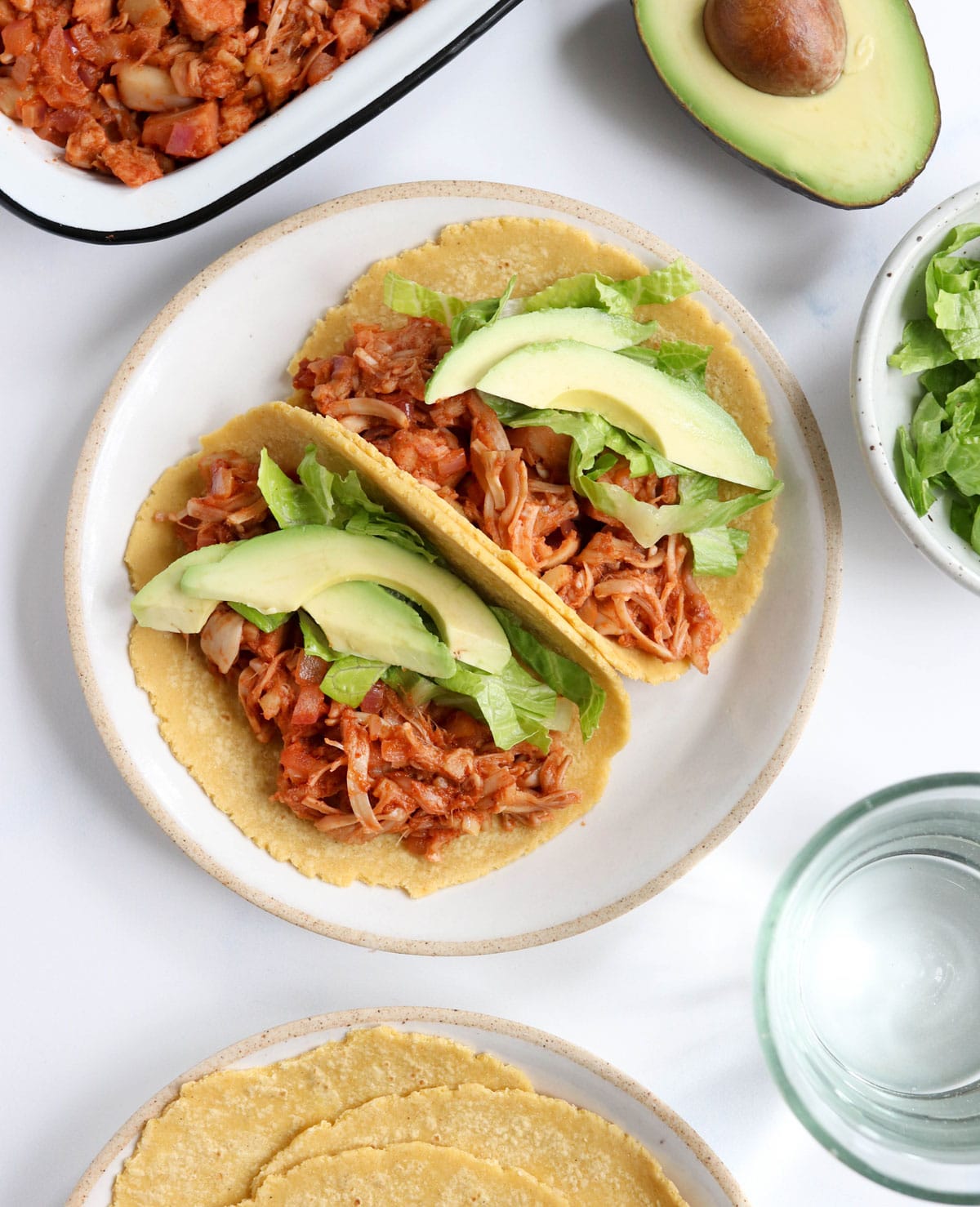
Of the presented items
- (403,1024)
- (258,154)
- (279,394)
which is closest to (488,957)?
(403,1024)

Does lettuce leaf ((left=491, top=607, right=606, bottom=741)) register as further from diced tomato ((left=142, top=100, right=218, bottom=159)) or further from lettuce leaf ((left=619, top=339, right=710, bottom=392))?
diced tomato ((left=142, top=100, right=218, bottom=159))

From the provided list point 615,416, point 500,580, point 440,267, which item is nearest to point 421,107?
point 440,267

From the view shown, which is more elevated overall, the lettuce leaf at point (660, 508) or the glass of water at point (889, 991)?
the lettuce leaf at point (660, 508)

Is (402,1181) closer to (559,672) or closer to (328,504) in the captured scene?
(559,672)

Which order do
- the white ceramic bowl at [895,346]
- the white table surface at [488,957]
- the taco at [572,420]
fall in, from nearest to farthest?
the taco at [572,420] < the white ceramic bowl at [895,346] < the white table surface at [488,957]

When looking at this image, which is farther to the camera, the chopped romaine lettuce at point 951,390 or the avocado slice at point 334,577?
the chopped romaine lettuce at point 951,390

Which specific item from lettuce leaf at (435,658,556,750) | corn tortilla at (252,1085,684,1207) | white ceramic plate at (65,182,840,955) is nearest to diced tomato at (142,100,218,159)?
white ceramic plate at (65,182,840,955)

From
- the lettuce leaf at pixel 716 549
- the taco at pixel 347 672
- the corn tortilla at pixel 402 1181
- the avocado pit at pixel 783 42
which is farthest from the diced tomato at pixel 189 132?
the corn tortilla at pixel 402 1181

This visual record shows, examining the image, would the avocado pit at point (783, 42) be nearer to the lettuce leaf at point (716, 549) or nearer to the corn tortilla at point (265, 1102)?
the lettuce leaf at point (716, 549)
